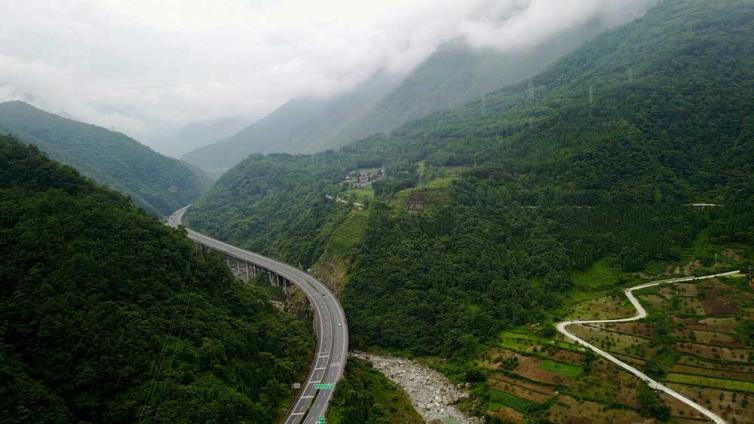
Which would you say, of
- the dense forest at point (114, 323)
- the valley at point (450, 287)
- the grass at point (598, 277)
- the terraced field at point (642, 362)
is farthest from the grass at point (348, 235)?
the grass at point (598, 277)

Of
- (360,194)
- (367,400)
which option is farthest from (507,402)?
(360,194)

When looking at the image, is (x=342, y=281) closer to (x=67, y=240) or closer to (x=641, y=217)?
(x=67, y=240)

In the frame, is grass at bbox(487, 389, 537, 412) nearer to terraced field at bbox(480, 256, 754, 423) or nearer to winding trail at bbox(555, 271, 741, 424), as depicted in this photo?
terraced field at bbox(480, 256, 754, 423)

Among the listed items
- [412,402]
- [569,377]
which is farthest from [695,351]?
[412,402]

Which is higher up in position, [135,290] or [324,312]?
A: [135,290]

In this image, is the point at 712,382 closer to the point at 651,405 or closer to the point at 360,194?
the point at 651,405
